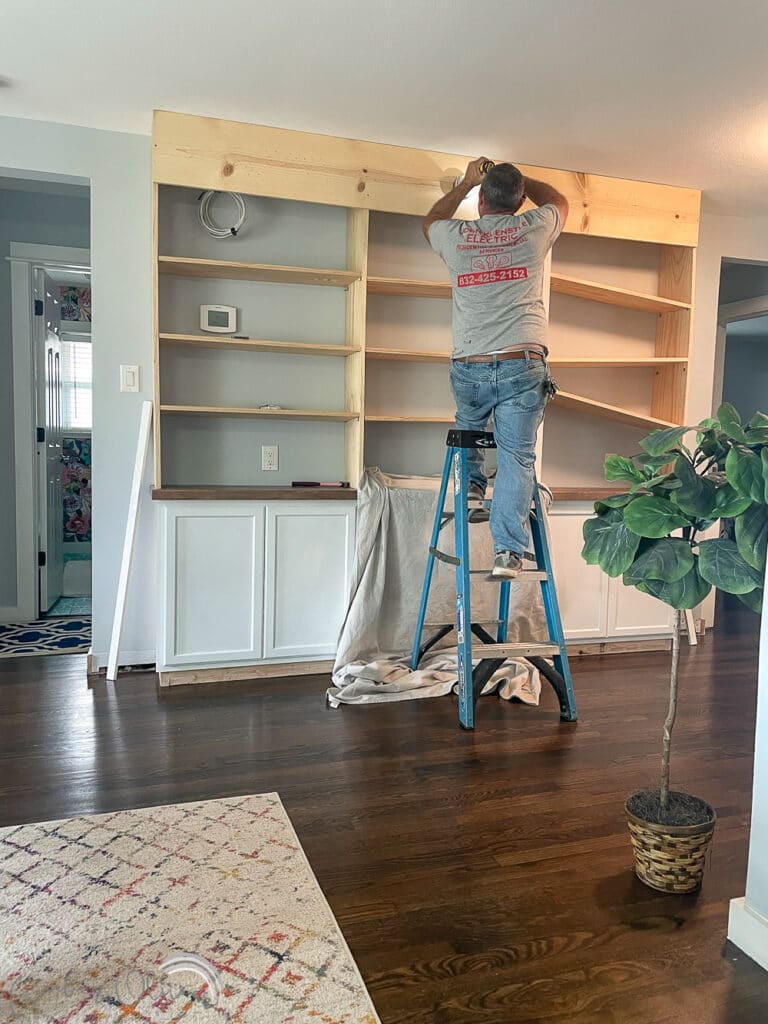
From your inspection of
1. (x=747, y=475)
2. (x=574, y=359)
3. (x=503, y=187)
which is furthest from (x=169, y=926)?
(x=574, y=359)

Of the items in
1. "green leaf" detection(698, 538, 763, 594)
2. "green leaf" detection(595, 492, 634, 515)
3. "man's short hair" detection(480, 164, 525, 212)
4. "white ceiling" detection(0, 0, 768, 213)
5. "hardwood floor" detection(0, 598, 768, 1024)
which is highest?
"white ceiling" detection(0, 0, 768, 213)

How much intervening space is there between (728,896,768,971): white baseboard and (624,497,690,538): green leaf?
0.81 m

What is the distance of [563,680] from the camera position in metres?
2.93

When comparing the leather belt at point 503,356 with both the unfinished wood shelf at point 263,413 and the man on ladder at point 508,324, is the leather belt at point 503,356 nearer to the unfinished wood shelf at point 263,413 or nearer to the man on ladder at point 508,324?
the man on ladder at point 508,324

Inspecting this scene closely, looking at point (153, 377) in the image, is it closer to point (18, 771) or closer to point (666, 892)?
point (18, 771)

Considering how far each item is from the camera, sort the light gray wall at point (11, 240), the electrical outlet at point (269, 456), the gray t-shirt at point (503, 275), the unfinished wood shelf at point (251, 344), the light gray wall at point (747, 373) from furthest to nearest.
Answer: the light gray wall at point (747, 373) → the light gray wall at point (11, 240) → the electrical outlet at point (269, 456) → the unfinished wood shelf at point (251, 344) → the gray t-shirt at point (503, 275)

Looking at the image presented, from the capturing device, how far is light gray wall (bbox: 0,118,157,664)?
3301 mm

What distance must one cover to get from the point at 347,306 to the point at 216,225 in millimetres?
706

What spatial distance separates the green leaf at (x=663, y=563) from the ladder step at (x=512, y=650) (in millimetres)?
1178

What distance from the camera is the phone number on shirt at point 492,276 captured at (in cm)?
278

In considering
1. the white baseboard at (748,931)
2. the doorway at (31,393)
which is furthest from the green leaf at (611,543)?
the doorway at (31,393)

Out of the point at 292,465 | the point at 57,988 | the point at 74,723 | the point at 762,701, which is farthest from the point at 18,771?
the point at 762,701

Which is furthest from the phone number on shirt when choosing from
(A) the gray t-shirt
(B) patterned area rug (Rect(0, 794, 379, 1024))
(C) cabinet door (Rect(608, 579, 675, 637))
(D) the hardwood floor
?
(B) patterned area rug (Rect(0, 794, 379, 1024))

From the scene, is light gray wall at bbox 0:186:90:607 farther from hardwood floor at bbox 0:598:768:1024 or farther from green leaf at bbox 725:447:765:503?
green leaf at bbox 725:447:765:503
